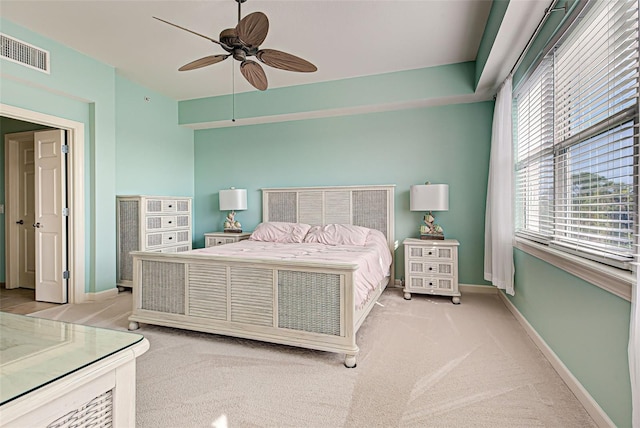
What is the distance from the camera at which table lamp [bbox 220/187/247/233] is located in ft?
16.5

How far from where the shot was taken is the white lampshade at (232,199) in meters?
5.04

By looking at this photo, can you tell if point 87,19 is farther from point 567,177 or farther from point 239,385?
point 567,177

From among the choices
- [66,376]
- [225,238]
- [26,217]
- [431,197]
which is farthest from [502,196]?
[26,217]

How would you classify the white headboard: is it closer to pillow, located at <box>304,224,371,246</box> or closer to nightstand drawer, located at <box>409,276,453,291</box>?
pillow, located at <box>304,224,371,246</box>

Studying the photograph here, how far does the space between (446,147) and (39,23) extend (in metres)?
4.61

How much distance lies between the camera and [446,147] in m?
4.36

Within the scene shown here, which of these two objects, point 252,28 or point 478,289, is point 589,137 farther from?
point 478,289

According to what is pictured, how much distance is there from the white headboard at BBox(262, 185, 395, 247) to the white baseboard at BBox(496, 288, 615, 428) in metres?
2.03

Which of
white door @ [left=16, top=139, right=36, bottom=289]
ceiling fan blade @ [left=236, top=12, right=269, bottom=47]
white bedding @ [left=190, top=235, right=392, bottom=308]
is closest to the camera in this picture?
ceiling fan blade @ [left=236, top=12, right=269, bottom=47]

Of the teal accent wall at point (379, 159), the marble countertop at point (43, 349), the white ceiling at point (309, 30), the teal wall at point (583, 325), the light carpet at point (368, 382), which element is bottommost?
the light carpet at point (368, 382)

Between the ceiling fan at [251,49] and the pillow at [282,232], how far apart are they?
212 centimetres

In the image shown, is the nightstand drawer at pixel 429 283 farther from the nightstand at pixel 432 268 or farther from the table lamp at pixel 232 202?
the table lamp at pixel 232 202

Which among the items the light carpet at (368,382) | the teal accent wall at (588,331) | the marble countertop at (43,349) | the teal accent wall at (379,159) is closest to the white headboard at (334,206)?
the teal accent wall at (379,159)

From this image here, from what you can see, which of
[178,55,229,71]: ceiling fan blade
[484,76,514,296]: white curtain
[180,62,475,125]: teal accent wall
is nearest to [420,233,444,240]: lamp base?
[484,76,514,296]: white curtain
